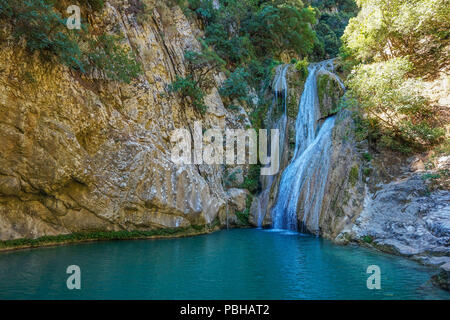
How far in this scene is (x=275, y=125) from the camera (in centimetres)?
2017

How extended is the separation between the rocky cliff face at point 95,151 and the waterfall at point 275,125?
7.69 ft

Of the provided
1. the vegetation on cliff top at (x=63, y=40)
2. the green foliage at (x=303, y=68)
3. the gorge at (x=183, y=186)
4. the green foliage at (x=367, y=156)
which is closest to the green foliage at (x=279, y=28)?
the green foliage at (x=303, y=68)

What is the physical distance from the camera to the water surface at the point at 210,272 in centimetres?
595

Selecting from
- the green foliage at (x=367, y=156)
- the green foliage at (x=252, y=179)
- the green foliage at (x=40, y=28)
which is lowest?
A: the green foliage at (x=252, y=179)

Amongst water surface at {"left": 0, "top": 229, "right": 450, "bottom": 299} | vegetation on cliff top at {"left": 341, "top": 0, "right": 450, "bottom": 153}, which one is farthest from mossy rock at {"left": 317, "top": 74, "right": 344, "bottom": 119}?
water surface at {"left": 0, "top": 229, "right": 450, "bottom": 299}

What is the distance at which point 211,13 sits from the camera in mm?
21875

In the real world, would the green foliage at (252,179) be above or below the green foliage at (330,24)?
below

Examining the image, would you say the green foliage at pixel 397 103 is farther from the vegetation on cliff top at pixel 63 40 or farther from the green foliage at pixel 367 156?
the vegetation on cliff top at pixel 63 40

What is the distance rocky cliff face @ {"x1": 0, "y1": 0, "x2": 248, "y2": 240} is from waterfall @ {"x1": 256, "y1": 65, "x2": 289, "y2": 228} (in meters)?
2.34

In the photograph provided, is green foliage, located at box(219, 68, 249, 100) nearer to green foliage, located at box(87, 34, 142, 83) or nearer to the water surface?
green foliage, located at box(87, 34, 142, 83)

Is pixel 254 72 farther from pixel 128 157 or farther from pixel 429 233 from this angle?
pixel 429 233

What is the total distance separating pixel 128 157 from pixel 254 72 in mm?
14752

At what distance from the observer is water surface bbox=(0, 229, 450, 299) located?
5.95 meters

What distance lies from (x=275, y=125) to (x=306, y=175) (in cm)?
613
